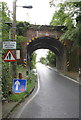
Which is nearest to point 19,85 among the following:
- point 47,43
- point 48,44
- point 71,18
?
point 71,18

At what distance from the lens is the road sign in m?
6.99

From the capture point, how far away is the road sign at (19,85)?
6988 mm

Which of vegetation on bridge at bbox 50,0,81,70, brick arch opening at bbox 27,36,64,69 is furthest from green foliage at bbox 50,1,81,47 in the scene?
brick arch opening at bbox 27,36,64,69

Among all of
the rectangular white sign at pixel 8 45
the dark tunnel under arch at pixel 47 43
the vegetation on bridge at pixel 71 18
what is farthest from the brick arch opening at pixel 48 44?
the rectangular white sign at pixel 8 45

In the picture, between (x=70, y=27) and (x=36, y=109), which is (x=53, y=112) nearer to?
(x=36, y=109)

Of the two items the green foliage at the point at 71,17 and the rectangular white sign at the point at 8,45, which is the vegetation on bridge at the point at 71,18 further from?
the rectangular white sign at the point at 8,45

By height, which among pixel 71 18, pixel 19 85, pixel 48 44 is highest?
pixel 71 18

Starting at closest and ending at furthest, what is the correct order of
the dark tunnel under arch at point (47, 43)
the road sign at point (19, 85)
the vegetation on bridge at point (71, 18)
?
the road sign at point (19, 85) → the vegetation on bridge at point (71, 18) → the dark tunnel under arch at point (47, 43)

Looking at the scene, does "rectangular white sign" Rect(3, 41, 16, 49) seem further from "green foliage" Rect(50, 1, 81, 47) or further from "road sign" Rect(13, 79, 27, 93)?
"green foliage" Rect(50, 1, 81, 47)

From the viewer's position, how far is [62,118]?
14.4ft

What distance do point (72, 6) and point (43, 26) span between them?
7.84m

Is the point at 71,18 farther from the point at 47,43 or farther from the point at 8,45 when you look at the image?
the point at 47,43

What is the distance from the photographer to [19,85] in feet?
23.1

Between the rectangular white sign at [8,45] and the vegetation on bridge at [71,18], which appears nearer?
the rectangular white sign at [8,45]
